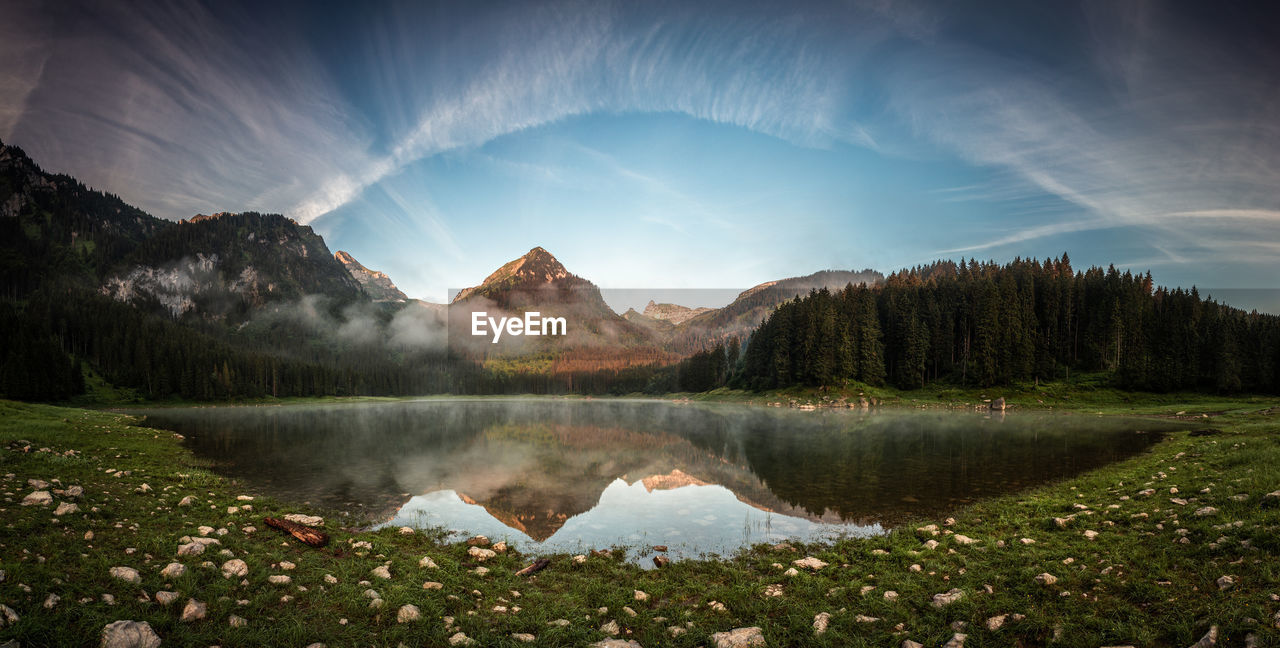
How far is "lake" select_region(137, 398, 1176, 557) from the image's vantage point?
14.5 metres

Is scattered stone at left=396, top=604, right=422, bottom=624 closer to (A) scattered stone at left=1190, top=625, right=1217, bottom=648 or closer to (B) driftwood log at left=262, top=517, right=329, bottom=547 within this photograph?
(B) driftwood log at left=262, top=517, right=329, bottom=547

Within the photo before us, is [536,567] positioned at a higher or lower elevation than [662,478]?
higher

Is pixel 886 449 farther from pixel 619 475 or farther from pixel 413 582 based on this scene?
pixel 413 582

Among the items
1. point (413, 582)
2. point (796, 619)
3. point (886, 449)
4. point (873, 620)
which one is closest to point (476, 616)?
point (413, 582)

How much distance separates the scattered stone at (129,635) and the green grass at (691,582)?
22cm

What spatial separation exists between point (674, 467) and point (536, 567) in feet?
50.3

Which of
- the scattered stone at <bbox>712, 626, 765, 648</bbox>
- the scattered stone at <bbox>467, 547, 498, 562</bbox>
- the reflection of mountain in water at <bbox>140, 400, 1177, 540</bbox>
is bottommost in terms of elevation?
the reflection of mountain in water at <bbox>140, 400, 1177, 540</bbox>

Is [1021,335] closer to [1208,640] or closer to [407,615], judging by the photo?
[1208,640]

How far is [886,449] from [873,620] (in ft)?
83.2

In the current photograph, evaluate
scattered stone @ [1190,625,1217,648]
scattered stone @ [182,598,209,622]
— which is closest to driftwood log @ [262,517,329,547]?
scattered stone @ [182,598,209,622]

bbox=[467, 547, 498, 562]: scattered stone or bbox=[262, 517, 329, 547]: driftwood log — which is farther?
bbox=[467, 547, 498, 562]: scattered stone

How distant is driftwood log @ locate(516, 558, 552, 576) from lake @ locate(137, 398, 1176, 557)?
1679 millimetres

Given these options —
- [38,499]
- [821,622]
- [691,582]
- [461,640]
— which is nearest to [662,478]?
[691,582]

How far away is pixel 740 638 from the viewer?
700cm
